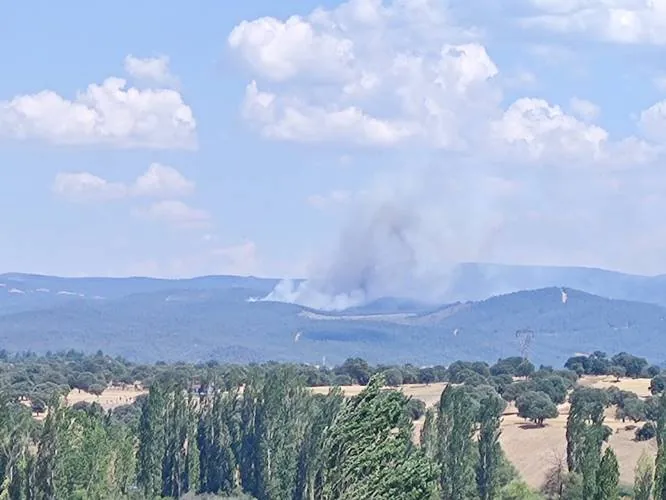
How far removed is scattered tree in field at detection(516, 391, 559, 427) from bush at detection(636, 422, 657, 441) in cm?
1040

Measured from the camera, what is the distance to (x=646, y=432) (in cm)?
10169

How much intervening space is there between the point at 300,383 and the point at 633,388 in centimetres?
4852

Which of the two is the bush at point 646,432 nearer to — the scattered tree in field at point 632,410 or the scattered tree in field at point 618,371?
the scattered tree in field at point 632,410

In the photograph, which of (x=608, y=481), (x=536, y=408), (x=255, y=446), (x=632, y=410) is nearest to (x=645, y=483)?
(x=608, y=481)

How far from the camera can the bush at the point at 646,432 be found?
101 meters

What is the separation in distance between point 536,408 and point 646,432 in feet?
41.3

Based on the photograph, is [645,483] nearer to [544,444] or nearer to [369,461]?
[369,461]

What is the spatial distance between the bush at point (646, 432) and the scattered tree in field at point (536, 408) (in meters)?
10.4

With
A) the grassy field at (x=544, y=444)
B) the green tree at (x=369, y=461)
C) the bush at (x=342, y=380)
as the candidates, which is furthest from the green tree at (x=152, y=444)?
the bush at (x=342, y=380)

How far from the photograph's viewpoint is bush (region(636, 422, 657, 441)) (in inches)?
3982

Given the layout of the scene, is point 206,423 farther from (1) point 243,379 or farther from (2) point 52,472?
(2) point 52,472

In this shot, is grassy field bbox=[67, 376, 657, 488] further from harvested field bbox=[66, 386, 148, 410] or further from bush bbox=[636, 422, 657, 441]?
harvested field bbox=[66, 386, 148, 410]

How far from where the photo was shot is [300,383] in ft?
306

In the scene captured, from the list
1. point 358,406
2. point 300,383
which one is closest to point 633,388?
point 300,383
